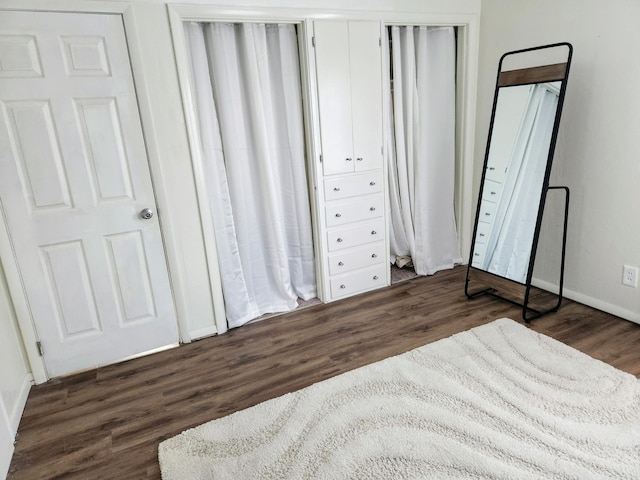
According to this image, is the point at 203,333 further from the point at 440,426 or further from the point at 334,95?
the point at 334,95

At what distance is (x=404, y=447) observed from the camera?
5.72 ft

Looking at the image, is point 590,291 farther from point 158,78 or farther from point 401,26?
point 158,78

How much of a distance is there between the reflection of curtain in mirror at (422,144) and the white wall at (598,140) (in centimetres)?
62

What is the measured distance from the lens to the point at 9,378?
6.96 feet

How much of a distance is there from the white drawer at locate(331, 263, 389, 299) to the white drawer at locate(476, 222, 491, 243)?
29.9 inches

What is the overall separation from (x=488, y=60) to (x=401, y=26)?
76 cm

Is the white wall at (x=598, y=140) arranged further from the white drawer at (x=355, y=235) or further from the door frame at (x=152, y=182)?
the door frame at (x=152, y=182)

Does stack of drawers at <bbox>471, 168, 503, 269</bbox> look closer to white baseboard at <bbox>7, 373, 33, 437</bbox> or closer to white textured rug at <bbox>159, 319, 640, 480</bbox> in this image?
white textured rug at <bbox>159, 319, 640, 480</bbox>

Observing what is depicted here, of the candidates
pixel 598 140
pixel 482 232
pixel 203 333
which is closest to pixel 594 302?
pixel 482 232

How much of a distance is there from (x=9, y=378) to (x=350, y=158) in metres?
2.45

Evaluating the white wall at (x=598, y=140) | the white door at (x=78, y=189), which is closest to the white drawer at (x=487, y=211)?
the white wall at (x=598, y=140)

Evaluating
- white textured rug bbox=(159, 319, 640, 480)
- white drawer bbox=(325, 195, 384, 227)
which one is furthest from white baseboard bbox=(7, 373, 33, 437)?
white drawer bbox=(325, 195, 384, 227)

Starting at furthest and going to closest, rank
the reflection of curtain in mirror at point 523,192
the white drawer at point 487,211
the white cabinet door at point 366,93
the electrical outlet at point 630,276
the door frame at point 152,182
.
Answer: the white drawer at point 487,211, the white cabinet door at point 366,93, the reflection of curtain in mirror at point 523,192, the electrical outlet at point 630,276, the door frame at point 152,182

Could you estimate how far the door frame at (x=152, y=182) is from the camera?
215 cm
